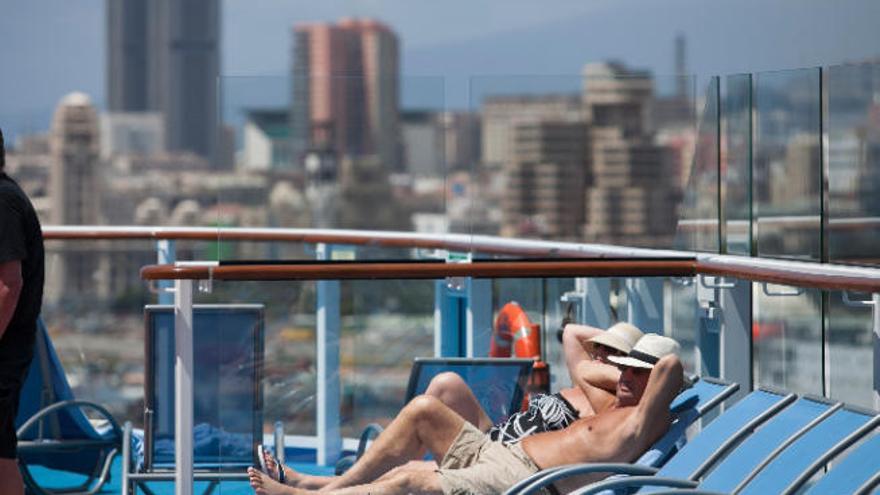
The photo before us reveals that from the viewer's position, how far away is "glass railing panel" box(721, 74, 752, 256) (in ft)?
16.7

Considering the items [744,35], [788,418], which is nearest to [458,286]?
[788,418]

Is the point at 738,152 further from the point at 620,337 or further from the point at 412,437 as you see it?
the point at 412,437

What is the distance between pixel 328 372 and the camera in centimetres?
467

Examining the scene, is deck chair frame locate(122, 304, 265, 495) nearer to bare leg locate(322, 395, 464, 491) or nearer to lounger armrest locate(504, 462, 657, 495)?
bare leg locate(322, 395, 464, 491)

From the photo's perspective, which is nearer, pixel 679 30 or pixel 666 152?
pixel 666 152

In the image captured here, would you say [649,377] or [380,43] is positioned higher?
[380,43]

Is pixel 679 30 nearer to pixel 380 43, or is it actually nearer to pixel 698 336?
pixel 380 43

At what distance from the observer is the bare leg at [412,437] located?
4.24 m

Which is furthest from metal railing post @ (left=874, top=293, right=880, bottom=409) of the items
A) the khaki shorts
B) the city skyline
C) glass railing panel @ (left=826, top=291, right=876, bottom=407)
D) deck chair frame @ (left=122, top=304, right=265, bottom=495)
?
the city skyline

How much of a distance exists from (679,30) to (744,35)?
20683 millimetres

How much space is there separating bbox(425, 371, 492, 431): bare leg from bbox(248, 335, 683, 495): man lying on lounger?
143 mm

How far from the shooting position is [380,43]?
123812 millimetres

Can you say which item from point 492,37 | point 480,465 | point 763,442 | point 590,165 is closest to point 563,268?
point 480,465

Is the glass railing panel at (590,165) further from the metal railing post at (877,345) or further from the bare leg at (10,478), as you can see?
the metal railing post at (877,345)
